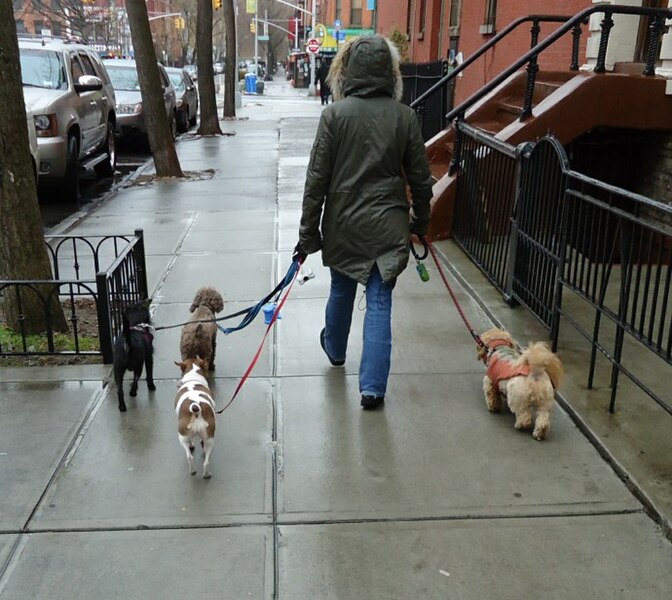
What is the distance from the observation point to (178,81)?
24.4 meters

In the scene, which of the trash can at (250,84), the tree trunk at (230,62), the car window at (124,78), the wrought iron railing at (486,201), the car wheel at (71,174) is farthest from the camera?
the trash can at (250,84)

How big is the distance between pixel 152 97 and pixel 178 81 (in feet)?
39.2

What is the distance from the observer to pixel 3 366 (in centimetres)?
520

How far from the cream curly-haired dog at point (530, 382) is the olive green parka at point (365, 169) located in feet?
2.71

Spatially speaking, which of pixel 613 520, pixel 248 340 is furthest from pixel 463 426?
pixel 248 340

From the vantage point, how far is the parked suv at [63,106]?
35.2 ft

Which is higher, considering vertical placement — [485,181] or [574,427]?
[485,181]

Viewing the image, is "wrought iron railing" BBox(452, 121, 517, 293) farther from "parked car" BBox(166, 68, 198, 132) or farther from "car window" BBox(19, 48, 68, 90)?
"parked car" BBox(166, 68, 198, 132)

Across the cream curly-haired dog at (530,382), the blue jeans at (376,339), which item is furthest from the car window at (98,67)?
the cream curly-haired dog at (530,382)

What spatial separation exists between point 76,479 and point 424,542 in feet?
5.79

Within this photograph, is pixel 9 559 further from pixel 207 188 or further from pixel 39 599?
pixel 207 188

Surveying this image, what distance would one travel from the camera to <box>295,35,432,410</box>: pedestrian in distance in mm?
4246

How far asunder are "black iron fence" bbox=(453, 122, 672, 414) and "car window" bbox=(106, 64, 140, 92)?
42.5 feet

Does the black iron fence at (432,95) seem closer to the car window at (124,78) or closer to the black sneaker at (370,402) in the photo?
the car window at (124,78)
